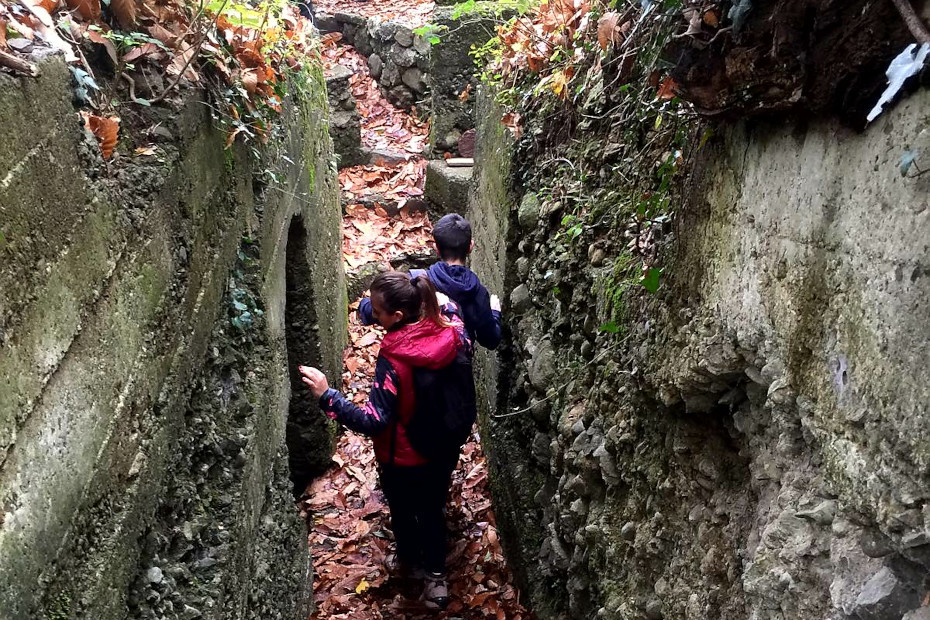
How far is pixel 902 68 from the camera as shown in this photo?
104 cm

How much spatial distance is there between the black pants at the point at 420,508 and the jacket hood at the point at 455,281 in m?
0.95

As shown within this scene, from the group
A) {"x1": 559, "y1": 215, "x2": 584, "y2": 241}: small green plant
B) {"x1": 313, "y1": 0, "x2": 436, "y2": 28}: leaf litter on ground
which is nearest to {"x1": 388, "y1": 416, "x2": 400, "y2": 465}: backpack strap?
{"x1": 559, "y1": 215, "x2": 584, "y2": 241}: small green plant

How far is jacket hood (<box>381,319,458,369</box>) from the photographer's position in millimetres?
3061

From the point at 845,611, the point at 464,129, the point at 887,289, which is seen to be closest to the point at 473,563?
the point at 845,611

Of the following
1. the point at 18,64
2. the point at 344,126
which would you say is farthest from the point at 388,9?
the point at 18,64

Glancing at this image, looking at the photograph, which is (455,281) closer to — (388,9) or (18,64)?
(18,64)

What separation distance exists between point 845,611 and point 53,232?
1876 mm

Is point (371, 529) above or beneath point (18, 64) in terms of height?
beneath

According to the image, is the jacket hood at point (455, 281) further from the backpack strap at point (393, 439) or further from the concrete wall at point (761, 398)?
the concrete wall at point (761, 398)

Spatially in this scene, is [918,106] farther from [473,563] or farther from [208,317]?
[473,563]

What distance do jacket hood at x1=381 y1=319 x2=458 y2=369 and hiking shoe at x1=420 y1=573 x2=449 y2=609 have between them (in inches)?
66.7

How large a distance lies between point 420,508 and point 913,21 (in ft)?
11.3

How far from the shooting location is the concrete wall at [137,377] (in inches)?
53.7

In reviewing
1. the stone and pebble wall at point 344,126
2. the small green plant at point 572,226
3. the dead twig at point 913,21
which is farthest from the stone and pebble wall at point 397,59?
the dead twig at point 913,21
